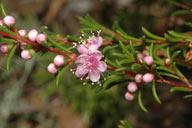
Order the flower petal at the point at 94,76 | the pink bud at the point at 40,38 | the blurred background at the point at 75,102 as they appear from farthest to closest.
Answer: the blurred background at the point at 75,102 < the flower petal at the point at 94,76 < the pink bud at the point at 40,38

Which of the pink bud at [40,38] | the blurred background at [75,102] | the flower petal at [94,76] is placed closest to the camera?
the pink bud at [40,38]

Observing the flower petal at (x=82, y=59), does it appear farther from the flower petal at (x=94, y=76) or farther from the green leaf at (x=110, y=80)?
the green leaf at (x=110, y=80)

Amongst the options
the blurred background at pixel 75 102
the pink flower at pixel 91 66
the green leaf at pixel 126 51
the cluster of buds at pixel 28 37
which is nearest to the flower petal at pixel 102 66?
the pink flower at pixel 91 66

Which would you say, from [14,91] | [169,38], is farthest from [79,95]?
[169,38]

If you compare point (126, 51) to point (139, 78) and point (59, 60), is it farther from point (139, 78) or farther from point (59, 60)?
point (59, 60)

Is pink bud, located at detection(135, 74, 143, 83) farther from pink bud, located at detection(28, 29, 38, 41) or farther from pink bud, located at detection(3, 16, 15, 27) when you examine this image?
pink bud, located at detection(3, 16, 15, 27)

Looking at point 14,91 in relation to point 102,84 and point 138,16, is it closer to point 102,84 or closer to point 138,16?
point 138,16

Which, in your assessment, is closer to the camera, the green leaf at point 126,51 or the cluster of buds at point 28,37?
the cluster of buds at point 28,37

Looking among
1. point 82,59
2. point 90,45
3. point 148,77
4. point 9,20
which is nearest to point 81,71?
point 82,59
